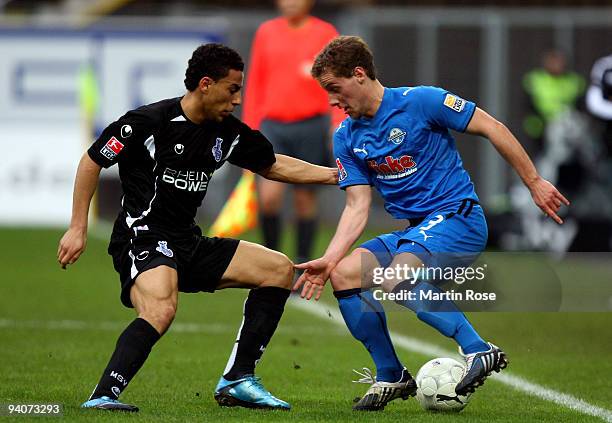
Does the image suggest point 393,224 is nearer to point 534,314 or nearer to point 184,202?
point 534,314

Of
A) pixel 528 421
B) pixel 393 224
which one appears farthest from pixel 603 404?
pixel 393 224

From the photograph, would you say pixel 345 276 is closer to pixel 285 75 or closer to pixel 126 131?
pixel 126 131

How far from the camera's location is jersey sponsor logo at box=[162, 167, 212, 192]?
6086 mm

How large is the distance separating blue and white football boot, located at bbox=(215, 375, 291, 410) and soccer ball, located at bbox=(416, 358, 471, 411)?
59 cm

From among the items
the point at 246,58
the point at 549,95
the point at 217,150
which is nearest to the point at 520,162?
the point at 217,150

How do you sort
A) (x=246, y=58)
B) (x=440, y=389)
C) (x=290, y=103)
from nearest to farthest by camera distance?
(x=440, y=389) → (x=290, y=103) → (x=246, y=58)

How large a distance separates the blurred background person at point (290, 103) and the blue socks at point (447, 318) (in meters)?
4.90

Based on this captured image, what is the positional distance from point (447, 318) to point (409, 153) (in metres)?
0.81

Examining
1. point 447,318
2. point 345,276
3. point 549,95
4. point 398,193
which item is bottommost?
point 549,95

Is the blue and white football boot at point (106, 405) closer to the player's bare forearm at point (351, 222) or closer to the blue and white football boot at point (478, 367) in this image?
the player's bare forearm at point (351, 222)

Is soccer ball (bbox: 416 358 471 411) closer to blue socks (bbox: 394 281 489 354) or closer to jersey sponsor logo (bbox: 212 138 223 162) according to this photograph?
blue socks (bbox: 394 281 489 354)

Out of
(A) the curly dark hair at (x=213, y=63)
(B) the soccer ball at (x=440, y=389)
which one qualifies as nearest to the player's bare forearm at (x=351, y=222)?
(B) the soccer ball at (x=440, y=389)

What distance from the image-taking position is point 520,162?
19.3 ft

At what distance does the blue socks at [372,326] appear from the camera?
5973 millimetres
